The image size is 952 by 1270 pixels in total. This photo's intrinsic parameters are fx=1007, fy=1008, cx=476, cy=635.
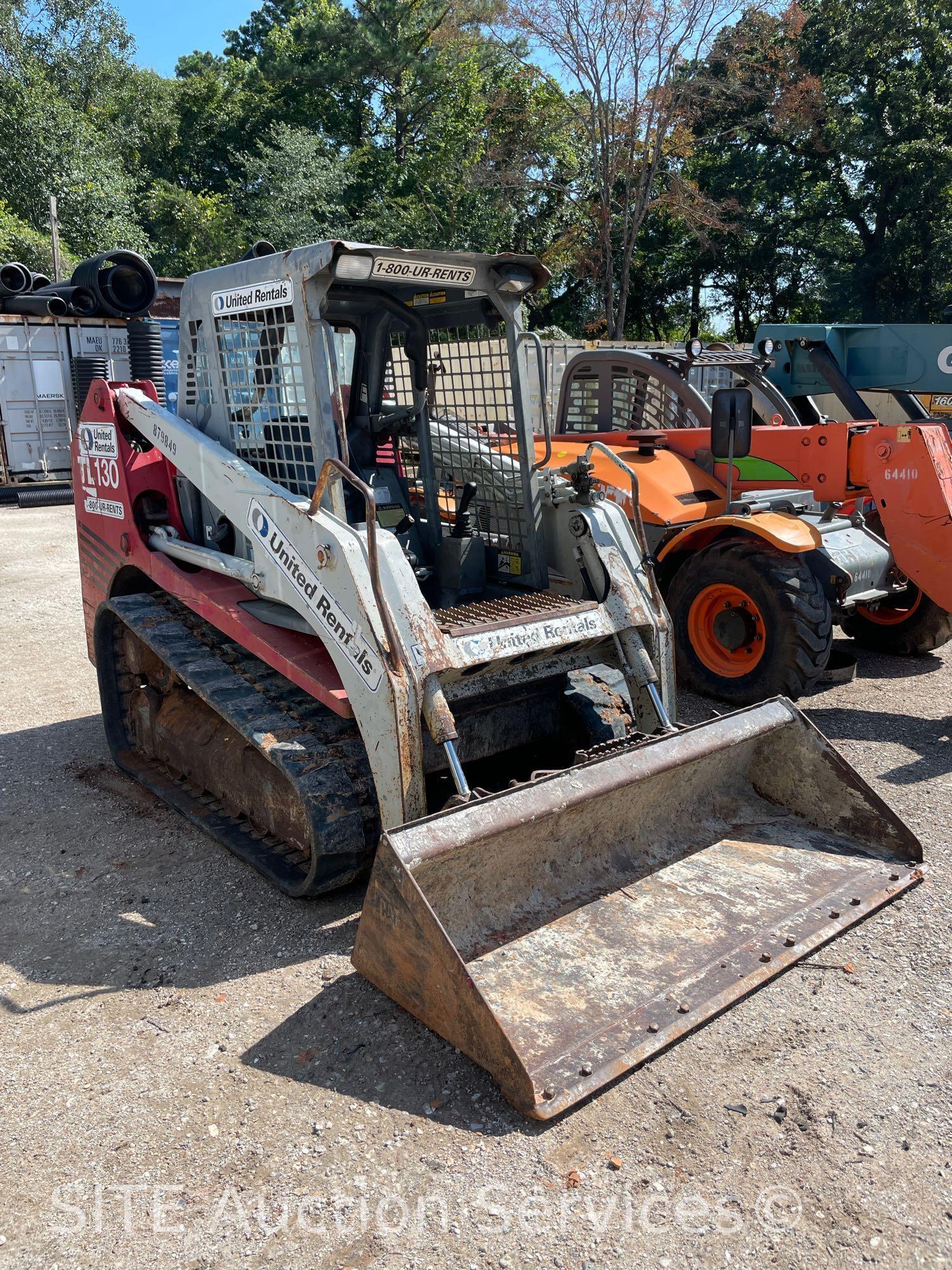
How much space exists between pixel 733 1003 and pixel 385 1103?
3.71 ft

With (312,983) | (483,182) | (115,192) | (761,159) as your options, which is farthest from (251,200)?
(312,983)

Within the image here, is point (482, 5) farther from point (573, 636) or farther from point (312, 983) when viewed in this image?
point (312, 983)

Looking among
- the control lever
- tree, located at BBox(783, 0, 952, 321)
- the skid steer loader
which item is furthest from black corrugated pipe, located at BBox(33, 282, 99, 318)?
tree, located at BBox(783, 0, 952, 321)

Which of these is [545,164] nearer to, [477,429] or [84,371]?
[84,371]

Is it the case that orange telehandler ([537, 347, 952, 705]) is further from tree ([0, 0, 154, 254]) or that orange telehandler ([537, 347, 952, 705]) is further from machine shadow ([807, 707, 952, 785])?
tree ([0, 0, 154, 254])

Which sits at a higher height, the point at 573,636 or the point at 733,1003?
the point at 573,636

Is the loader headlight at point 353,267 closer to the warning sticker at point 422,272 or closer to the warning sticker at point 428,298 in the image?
the warning sticker at point 422,272

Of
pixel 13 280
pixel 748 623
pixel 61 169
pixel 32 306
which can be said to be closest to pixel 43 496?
pixel 32 306

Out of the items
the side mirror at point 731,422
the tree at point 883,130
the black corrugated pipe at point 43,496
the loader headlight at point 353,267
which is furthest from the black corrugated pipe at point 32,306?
the tree at point 883,130

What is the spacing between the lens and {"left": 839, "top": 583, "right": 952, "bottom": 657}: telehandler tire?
23.6ft

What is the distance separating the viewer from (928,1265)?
90.5 inches

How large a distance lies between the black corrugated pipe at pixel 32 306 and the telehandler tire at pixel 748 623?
12.0 metres

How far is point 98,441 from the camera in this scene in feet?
17.1

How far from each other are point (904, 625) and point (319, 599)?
512 centimetres
